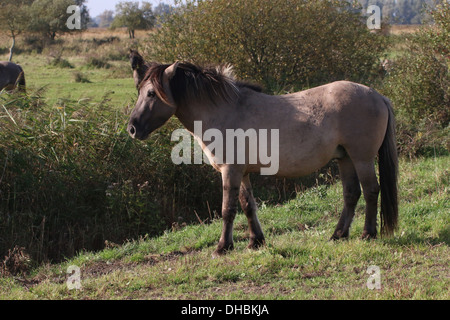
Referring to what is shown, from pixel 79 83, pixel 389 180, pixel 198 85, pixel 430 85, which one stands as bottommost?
pixel 389 180

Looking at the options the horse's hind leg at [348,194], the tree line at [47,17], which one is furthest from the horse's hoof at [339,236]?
the tree line at [47,17]

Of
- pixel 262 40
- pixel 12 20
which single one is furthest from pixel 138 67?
pixel 12 20

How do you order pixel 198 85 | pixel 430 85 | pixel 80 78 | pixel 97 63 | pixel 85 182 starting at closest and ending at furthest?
pixel 198 85 → pixel 85 182 → pixel 430 85 → pixel 80 78 → pixel 97 63

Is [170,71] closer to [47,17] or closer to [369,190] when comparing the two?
[369,190]

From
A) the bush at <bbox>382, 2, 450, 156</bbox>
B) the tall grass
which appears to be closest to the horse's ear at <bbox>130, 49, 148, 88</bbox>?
the tall grass

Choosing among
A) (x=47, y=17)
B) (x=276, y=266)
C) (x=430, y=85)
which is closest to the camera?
(x=276, y=266)

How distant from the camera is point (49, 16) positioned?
41.5 meters

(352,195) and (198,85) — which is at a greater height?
(198,85)

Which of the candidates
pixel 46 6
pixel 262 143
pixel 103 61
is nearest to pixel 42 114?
pixel 262 143

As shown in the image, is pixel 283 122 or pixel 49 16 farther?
pixel 49 16

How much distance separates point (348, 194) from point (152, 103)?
2657 millimetres

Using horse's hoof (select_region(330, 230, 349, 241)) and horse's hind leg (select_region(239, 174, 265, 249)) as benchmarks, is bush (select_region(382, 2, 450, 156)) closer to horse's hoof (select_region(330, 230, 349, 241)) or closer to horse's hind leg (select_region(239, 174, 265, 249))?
horse's hoof (select_region(330, 230, 349, 241))

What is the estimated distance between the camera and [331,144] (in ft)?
18.7

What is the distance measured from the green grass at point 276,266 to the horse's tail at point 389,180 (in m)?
0.21
